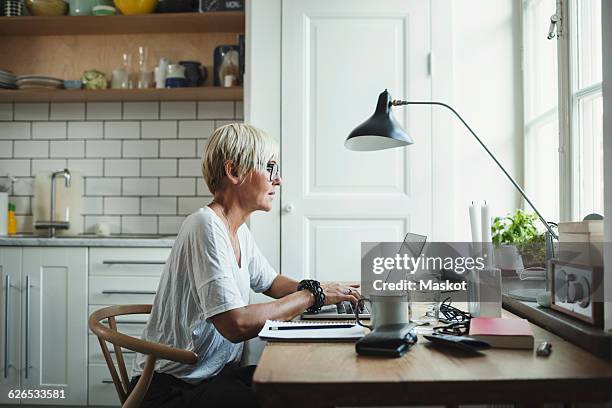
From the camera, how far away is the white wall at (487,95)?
3205 mm

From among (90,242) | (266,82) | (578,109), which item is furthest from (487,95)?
(90,242)

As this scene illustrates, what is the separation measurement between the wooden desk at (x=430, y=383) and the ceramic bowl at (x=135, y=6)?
294 cm

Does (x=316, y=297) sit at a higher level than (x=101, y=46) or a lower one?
lower

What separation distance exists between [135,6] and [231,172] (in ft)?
6.92

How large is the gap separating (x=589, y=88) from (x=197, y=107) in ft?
7.79

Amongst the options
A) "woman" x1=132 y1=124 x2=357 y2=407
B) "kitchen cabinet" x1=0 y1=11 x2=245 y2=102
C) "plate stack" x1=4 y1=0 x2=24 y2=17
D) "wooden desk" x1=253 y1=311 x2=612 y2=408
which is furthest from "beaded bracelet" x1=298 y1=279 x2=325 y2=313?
"plate stack" x1=4 y1=0 x2=24 y2=17

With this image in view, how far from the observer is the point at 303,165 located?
3.08 meters

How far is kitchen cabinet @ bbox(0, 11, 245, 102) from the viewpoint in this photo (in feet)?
11.8

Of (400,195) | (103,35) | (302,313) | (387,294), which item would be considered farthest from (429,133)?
(103,35)

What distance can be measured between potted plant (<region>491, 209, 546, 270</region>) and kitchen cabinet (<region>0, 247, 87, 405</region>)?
2.17 metres

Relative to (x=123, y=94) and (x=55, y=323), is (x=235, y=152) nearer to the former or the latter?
(x=55, y=323)

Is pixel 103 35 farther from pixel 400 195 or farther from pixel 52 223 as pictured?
pixel 400 195

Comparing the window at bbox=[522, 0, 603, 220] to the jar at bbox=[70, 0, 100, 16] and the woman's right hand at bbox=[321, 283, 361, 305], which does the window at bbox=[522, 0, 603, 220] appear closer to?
the woman's right hand at bbox=[321, 283, 361, 305]

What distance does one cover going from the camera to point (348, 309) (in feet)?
6.35
